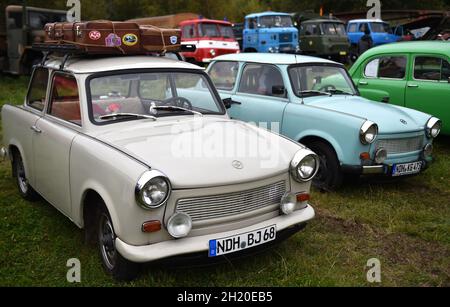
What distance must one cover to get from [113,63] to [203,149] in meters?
1.32

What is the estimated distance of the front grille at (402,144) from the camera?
5176mm

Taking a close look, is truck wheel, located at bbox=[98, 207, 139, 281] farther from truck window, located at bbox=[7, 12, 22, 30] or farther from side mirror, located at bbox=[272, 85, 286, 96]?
truck window, located at bbox=[7, 12, 22, 30]

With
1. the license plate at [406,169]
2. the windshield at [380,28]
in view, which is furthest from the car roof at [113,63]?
the windshield at [380,28]

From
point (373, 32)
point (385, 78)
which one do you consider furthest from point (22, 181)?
Answer: point (373, 32)

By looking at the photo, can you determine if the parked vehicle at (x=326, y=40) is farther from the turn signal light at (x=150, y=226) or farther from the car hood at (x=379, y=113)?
the turn signal light at (x=150, y=226)

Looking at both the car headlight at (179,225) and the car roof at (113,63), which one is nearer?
the car headlight at (179,225)

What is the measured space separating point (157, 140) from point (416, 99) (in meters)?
5.27

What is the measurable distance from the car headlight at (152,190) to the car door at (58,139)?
3.52ft

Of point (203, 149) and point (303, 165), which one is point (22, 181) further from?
point (303, 165)

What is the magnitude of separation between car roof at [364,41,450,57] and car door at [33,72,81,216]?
566cm

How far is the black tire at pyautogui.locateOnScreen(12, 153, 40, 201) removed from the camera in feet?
16.0

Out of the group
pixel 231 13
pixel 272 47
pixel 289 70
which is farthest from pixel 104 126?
pixel 231 13

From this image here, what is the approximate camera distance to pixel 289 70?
597 cm
